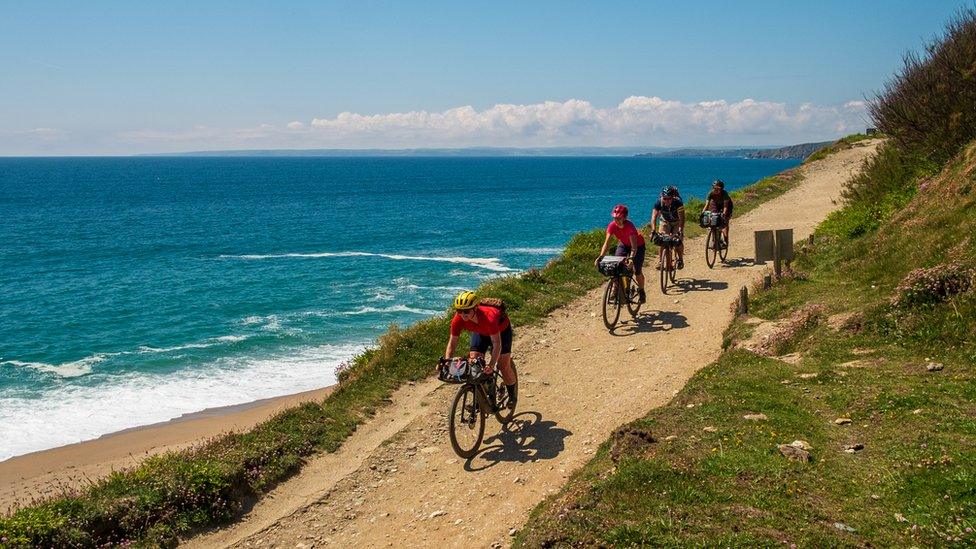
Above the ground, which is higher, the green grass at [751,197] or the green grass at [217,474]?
the green grass at [751,197]

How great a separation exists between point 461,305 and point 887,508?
222 inches

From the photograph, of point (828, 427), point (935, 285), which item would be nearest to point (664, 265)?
point (935, 285)

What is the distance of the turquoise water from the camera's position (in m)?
25.1

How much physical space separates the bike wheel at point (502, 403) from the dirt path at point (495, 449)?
0.71 feet

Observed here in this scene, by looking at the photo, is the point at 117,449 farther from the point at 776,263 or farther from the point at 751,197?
the point at 751,197

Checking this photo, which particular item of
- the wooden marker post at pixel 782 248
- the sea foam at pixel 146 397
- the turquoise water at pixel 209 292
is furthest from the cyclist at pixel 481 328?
the turquoise water at pixel 209 292

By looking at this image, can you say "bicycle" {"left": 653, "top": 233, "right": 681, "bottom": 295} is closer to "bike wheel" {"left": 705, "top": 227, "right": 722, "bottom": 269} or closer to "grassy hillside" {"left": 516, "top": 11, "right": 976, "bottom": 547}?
"bike wheel" {"left": 705, "top": 227, "right": 722, "bottom": 269}

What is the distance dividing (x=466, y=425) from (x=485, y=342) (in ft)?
4.68

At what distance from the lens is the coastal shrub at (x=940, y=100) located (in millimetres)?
20969

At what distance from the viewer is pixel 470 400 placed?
36.5ft

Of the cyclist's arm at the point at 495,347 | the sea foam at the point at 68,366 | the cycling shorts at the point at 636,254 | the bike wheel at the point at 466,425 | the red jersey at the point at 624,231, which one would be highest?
the red jersey at the point at 624,231

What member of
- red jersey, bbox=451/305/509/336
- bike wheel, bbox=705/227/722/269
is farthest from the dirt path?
bike wheel, bbox=705/227/722/269

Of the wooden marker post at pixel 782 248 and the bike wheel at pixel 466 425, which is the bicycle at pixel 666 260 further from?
the bike wheel at pixel 466 425

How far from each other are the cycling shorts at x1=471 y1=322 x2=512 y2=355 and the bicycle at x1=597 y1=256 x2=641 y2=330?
543 cm
